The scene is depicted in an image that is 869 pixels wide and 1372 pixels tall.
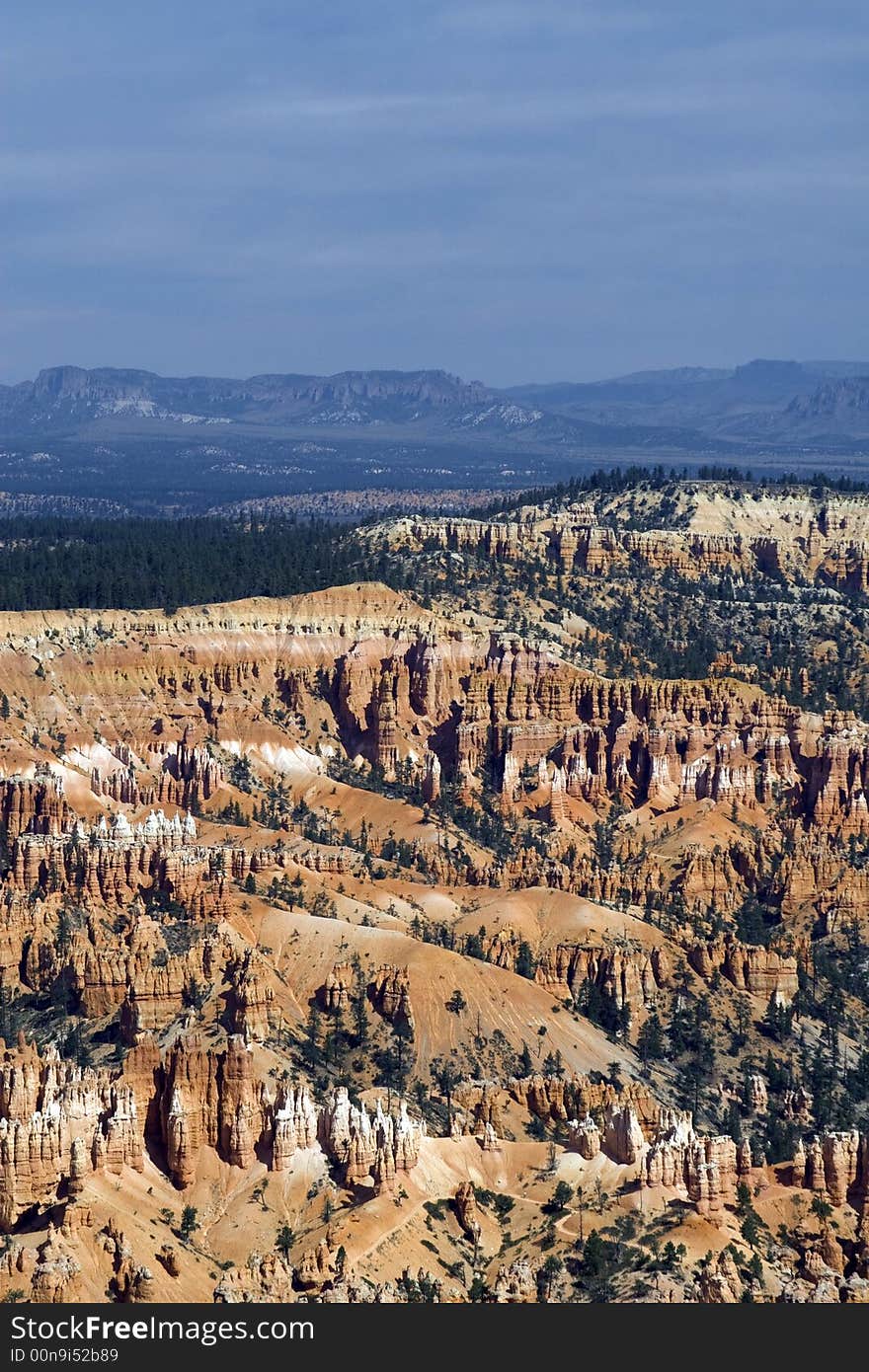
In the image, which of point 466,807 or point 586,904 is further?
point 466,807

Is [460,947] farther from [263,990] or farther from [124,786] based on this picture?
[124,786]

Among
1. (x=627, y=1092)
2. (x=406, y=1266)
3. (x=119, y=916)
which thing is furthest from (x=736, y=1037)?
(x=406, y=1266)

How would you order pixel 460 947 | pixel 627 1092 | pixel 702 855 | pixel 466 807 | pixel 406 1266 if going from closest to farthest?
pixel 406 1266 → pixel 627 1092 → pixel 460 947 → pixel 702 855 → pixel 466 807

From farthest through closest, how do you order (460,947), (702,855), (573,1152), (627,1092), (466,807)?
1. (466,807)
2. (702,855)
3. (460,947)
4. (627,1092)
5. (573,1152)

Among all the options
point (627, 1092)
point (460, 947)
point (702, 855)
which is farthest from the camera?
point (702, 855)

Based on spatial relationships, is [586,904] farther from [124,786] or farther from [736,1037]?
[124,786]

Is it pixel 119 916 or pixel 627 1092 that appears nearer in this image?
pixel 627 1092

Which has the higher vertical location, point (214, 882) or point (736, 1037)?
point (214, 882)

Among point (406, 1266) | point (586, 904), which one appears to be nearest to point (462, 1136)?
point (406, 1266)

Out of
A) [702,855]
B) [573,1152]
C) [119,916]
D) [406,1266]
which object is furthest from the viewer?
[702,855]
